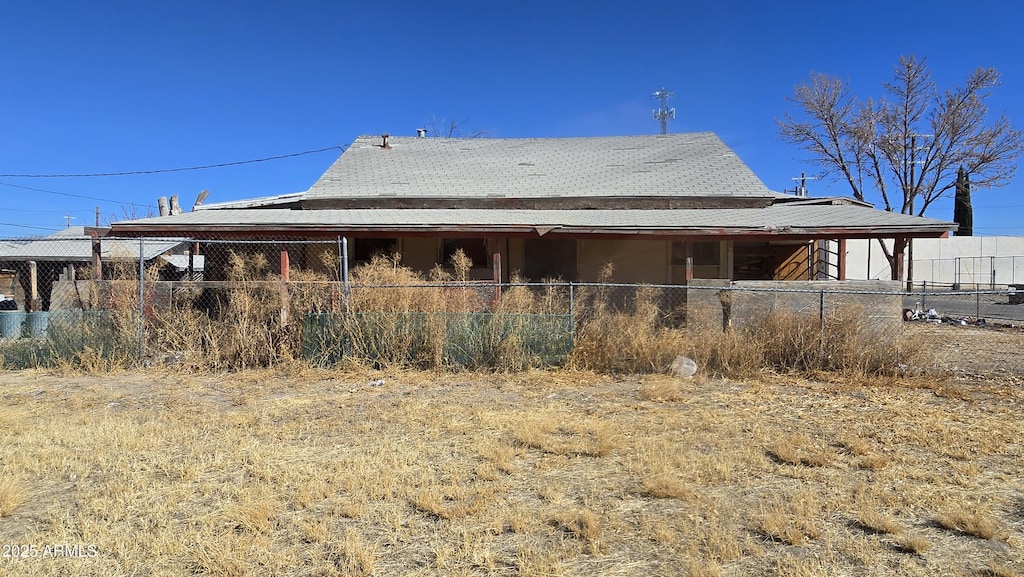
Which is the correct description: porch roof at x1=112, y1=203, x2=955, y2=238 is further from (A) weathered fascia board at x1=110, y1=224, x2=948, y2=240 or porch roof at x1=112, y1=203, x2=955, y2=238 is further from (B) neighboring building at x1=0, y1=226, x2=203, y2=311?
(B) neighboring building at x1=0, y1=226, x2=203, y2=311

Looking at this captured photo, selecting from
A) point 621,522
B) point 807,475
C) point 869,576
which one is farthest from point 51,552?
point 807,475

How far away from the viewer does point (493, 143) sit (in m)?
18.5

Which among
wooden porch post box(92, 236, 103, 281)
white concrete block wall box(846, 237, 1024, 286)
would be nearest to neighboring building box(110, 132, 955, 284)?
wooden porch post box(92, 236, 103, 281)

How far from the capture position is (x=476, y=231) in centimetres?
1119

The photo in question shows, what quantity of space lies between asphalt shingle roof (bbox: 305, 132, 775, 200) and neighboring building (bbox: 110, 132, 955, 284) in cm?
6

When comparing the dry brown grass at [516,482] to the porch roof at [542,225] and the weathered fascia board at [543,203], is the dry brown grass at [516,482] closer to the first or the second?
the porch roof at [542,225]

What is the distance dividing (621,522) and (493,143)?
1613 cm

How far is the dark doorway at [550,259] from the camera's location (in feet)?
48.0

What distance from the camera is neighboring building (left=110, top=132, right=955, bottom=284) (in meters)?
11.4

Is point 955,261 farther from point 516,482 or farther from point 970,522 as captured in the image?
point 516,482

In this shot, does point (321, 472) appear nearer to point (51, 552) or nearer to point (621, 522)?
point (51, 552)

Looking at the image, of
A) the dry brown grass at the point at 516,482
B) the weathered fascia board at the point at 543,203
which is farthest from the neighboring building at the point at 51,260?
the dry brown grass at the point at 516,482

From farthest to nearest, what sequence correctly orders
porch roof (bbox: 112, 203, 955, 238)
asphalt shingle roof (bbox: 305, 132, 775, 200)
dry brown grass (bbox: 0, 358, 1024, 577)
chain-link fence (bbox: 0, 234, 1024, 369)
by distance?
asphalt shingle roof (bbox: 305, 132, 775, 200)
porch roof (bbox: 112, 203, 955, 238)
chain-link fence (bbox: 0, 234, 1024, 369)
dry brown grass (bbox: 0, 358, 1024, 577)

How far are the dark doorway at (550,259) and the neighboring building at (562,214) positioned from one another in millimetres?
26
